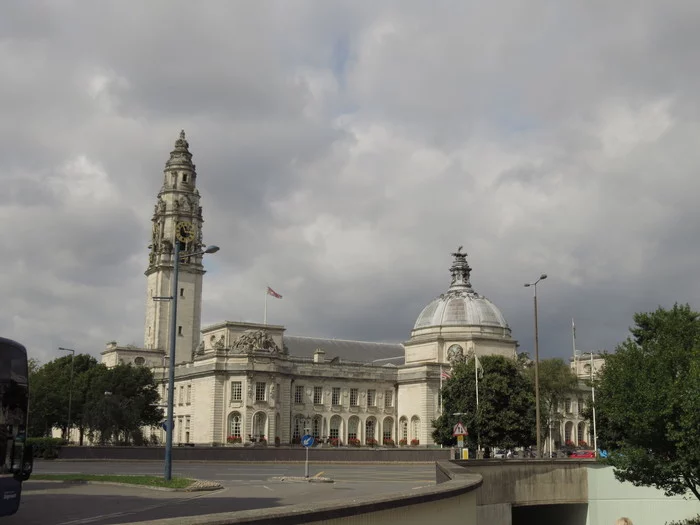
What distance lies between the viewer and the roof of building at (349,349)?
448 ft

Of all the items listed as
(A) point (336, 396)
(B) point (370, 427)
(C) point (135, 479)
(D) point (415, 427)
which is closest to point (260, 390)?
(A) point (336, 396)

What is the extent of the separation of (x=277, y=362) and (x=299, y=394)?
7832 millimetres

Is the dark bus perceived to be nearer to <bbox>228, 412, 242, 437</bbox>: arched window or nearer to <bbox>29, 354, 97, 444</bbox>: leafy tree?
<bbox>29, 354, 97, 444</bbox>: leafy tree

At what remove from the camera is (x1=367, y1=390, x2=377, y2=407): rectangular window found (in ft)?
409

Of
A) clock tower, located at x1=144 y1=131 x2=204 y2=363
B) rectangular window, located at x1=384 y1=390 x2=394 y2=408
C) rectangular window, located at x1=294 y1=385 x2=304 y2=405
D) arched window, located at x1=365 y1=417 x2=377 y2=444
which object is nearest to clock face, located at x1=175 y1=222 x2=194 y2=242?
clock tower, located at x1=144 y1=131 x2=204 y2=363

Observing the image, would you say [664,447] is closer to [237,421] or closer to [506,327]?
[237,421]

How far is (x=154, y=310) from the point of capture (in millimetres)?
129750

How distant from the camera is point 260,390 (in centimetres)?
10775

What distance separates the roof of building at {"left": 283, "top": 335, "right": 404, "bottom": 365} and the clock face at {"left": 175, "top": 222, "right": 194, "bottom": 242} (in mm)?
22117

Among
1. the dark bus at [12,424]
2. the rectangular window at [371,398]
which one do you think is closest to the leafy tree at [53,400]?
the rectangular window at [371,398]

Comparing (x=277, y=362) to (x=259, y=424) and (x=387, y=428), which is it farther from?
(x=387, y=428)

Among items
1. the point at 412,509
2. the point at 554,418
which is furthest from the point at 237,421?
the point at 412,509

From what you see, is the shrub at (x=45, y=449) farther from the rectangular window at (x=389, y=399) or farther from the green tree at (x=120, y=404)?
the rectangular window at (x=389, y=399)

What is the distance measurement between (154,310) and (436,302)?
43.6 metres
